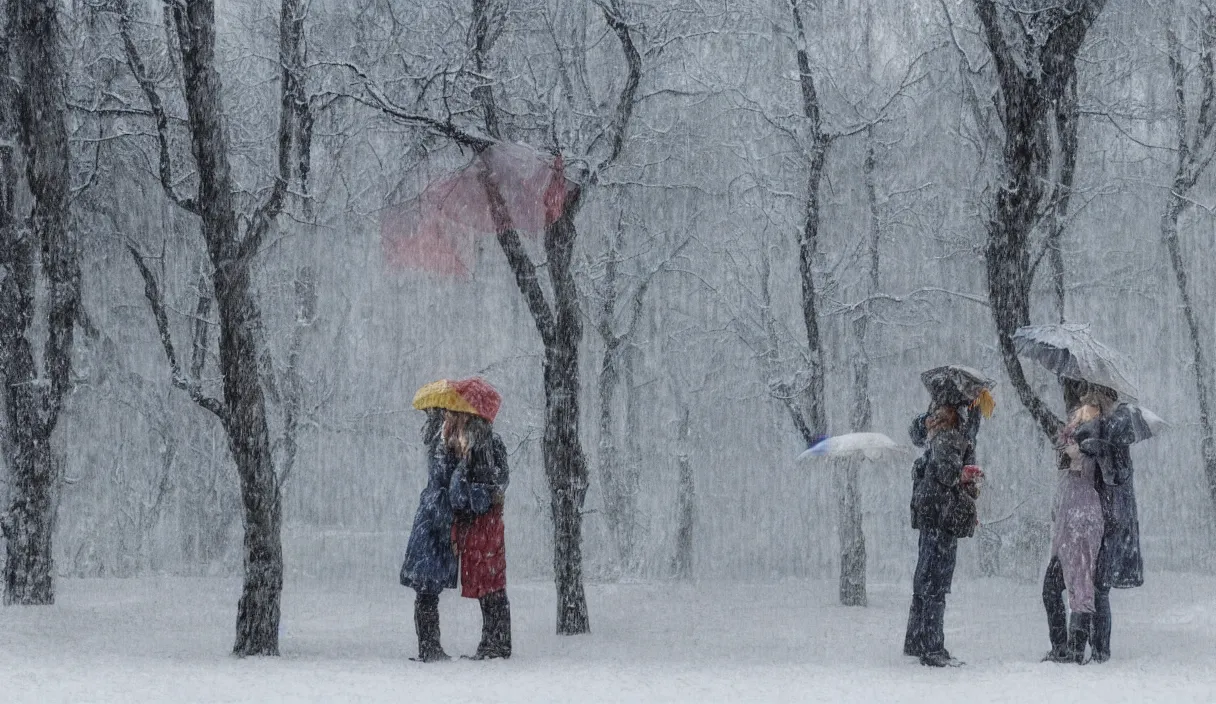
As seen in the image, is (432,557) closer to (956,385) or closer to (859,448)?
(956,385)

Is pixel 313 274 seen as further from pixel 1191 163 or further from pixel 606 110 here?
pixel 1191 163

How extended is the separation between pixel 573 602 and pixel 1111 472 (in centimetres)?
475

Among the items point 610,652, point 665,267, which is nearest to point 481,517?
point 610,652

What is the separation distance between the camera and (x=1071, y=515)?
23.6 feet

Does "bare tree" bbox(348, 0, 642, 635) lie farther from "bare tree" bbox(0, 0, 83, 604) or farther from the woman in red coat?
"bare tree" bbox(0, 0, 83, 604)

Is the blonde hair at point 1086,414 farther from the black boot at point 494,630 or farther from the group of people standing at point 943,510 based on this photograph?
the black boot at point 494,630

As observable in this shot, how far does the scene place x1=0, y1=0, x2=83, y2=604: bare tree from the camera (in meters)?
10.2

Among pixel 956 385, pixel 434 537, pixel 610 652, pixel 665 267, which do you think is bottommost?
pixel 610 652

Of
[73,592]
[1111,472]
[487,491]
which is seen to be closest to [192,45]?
[487,491]

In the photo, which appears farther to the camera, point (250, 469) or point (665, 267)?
point (665, 267)

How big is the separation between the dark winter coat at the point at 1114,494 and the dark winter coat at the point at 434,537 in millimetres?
3821

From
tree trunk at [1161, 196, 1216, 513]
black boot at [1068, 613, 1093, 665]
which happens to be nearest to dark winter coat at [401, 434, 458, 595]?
black boot at [1068, 613, 1093, 665]

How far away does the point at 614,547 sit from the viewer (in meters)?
19.8

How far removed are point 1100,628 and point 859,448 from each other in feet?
8.12
